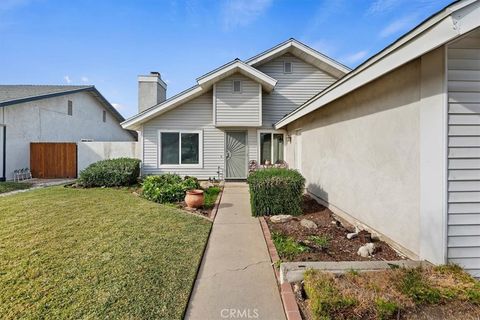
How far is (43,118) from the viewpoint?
1418 cm

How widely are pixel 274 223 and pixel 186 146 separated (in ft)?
24.4

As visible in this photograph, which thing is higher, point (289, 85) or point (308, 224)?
point (289, 85)

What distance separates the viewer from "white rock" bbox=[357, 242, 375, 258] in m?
3.68

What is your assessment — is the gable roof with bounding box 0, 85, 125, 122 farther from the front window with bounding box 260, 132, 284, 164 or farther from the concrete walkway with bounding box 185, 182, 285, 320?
the concrete walkway with bounding box 185, 182, 285, 320

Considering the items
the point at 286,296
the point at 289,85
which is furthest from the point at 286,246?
the point at 289,85

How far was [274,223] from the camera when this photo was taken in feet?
17.9

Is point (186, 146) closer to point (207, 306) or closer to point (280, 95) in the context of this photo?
point (280, 95)

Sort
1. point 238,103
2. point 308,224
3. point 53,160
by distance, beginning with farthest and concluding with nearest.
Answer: point 53,160 < point 238,103 < point 308,224

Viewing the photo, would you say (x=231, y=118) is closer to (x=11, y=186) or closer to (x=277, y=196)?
(x=277, y=196)

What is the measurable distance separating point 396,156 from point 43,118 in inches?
683

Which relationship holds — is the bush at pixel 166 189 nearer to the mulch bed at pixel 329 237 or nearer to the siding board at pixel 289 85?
the mulch bed at pixel 329 237

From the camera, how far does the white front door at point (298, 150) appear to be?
963 cm

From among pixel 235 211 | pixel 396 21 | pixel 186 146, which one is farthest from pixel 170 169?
pixel 396 21

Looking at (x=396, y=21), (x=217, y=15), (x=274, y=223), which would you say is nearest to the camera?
(x=274, y=223)
